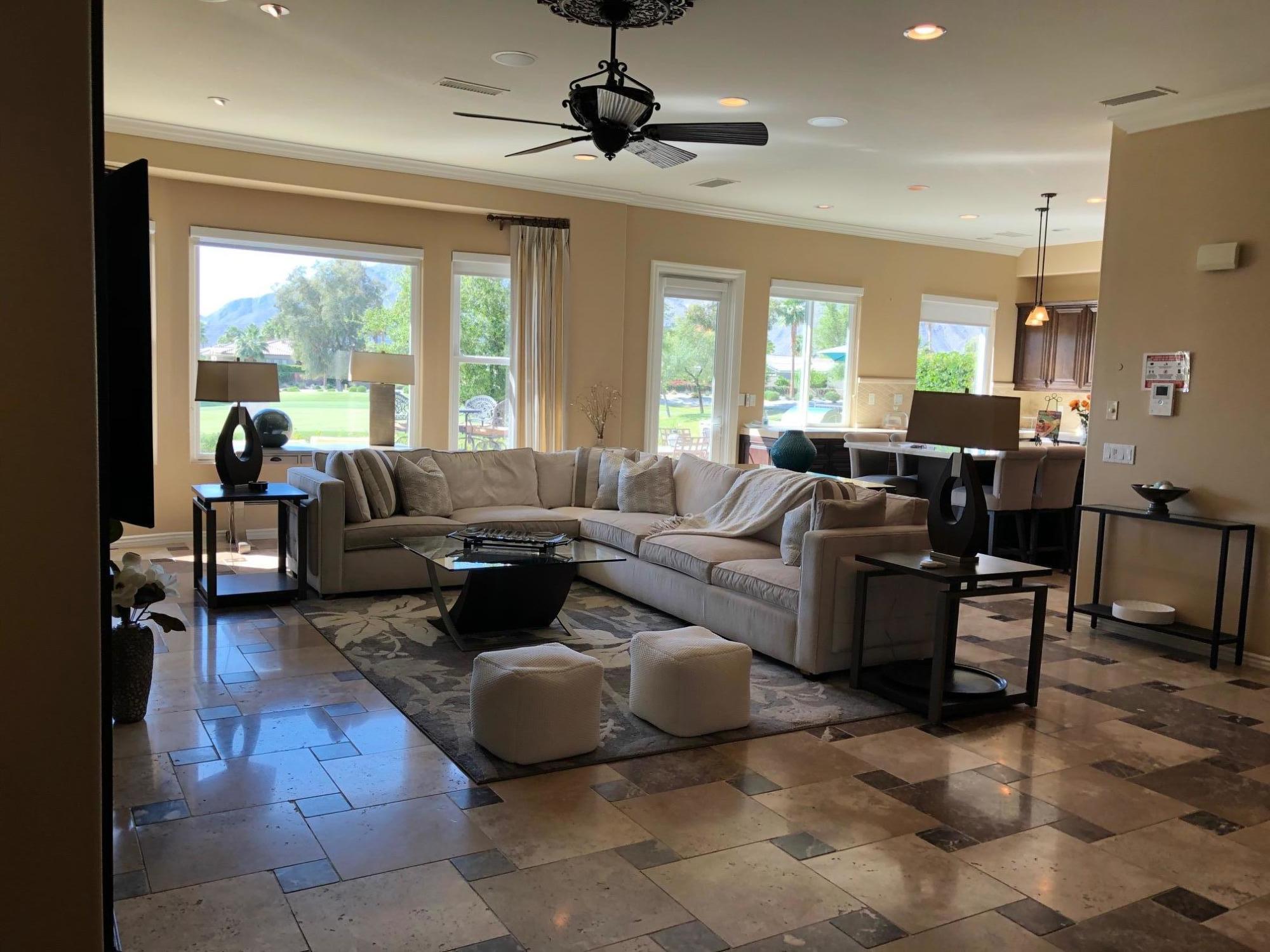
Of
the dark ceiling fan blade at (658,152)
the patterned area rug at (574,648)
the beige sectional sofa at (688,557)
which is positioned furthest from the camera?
the dark ceiling fan blade at (658,152)

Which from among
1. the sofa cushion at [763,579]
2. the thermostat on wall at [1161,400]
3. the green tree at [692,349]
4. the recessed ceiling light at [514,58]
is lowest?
the sofa cushion at [763,579]

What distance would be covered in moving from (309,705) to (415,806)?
3.56 ft

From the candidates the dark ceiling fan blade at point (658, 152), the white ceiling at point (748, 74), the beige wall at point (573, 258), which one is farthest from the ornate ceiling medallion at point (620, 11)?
the beige wall at point (573, 258)

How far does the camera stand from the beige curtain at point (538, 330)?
8.06m

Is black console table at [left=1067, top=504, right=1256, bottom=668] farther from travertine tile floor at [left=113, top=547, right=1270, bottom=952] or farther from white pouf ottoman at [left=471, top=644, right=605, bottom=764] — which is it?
white pouf ottoman at [left=471, top=644, right=605, bottom=764]

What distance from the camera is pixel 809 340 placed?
9.91 m

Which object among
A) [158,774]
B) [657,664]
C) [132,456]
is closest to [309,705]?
[158,774]

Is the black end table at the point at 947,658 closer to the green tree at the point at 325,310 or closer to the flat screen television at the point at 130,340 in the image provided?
the flat screen television at the point at 130,340

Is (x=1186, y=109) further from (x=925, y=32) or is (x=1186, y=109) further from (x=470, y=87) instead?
(x=470, y=87)

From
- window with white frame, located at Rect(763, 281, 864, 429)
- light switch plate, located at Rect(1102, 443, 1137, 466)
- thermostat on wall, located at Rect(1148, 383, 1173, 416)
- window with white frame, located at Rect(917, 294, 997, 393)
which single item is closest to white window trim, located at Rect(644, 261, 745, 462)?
window with white frame, located at Rect(763, 281, 864, 429)

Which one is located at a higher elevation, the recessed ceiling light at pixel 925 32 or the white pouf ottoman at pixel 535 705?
the recessed ceiling light at pixel 925 32

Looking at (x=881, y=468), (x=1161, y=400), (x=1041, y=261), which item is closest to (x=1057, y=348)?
(x=1041, y=261)

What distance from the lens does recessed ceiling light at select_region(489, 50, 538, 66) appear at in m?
4.80

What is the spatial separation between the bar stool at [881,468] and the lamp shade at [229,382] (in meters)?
4.42
